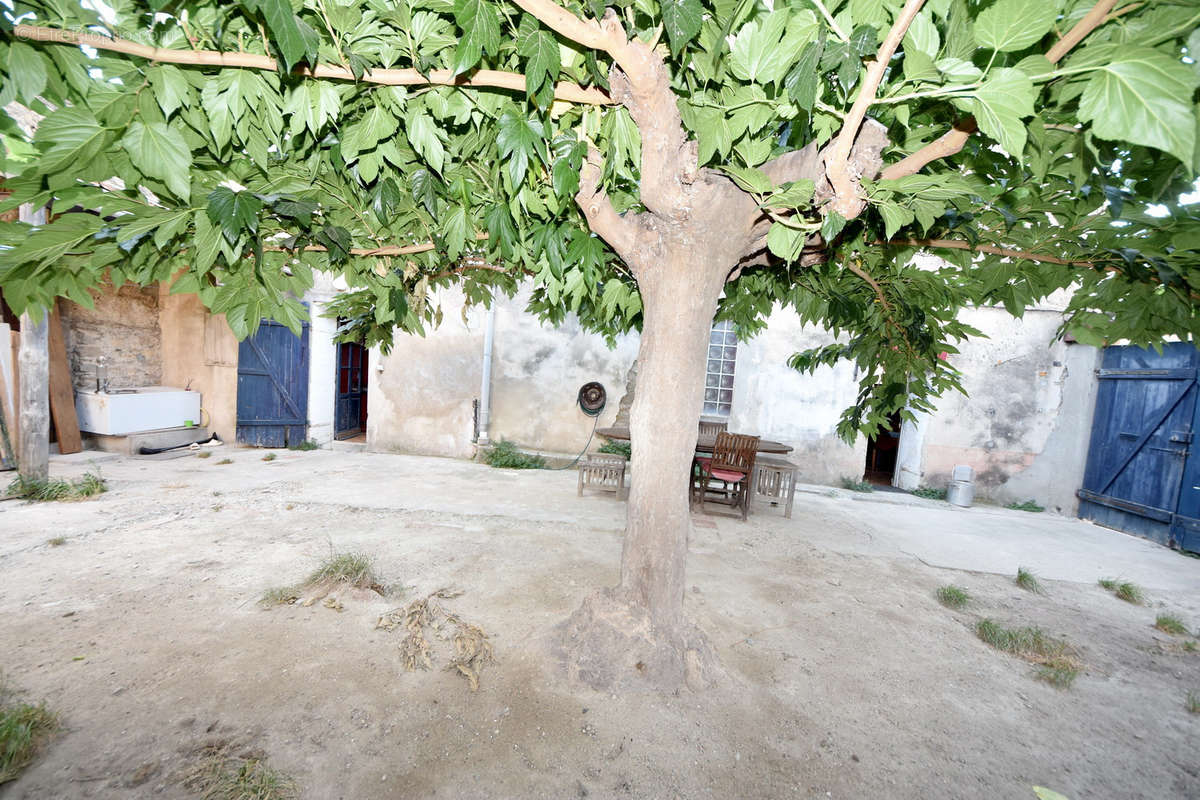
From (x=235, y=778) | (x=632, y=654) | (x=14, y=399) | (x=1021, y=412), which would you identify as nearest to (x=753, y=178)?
(x=632, y=654)

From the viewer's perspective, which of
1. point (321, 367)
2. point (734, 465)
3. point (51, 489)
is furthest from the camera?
point (321, 367)

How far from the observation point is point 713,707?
2381mm

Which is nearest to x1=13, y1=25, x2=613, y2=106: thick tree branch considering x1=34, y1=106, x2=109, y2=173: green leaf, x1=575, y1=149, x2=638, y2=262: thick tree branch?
x1=34, y1=106, x2=109, y2=173: green leaf

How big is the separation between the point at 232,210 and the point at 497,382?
26.1 ft

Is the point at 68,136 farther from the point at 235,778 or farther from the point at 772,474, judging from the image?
the point at 772,474

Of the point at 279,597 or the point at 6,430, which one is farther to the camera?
the point at 6,430

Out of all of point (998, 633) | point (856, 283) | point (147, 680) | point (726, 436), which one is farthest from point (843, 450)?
point (147, 680)

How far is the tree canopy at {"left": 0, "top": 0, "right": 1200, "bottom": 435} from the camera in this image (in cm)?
97

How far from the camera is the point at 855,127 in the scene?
119 cm

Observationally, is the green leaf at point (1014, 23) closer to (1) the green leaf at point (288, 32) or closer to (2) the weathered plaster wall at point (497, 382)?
(1) the green leaf at point (288, 32)

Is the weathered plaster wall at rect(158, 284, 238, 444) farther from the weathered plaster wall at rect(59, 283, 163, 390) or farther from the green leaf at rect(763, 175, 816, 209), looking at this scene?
the green leaf at rect(763, 175, 816, 209)

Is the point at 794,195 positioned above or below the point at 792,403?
above

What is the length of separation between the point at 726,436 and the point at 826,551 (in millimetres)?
1798

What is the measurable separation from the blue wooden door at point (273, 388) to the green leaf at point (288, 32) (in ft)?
30.1
